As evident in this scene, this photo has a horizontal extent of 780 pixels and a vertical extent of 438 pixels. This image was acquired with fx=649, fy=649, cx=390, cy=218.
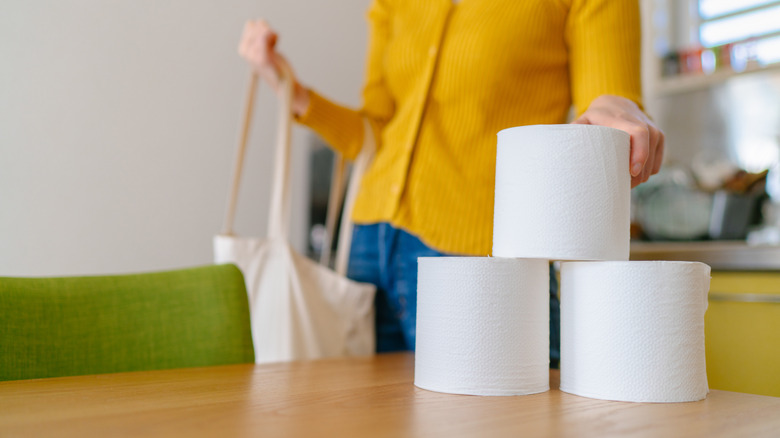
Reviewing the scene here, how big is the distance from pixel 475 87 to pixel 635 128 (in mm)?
380

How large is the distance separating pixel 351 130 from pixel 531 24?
1.28 ft

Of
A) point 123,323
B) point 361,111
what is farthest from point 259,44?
point 123,323

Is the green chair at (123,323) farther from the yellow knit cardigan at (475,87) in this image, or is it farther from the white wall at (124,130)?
the white wall at (124,130)

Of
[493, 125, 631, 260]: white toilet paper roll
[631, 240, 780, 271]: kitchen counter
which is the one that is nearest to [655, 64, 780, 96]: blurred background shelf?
[631, 240, 780, 271]: kitchen counter

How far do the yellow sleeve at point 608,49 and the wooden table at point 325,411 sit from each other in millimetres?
420

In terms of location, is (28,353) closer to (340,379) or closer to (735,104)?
(340,379)

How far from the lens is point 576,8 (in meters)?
0.93

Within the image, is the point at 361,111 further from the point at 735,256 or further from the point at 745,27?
the point at 745,27

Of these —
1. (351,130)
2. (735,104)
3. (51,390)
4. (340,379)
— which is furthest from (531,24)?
(735,104)

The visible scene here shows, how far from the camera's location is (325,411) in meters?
0.52

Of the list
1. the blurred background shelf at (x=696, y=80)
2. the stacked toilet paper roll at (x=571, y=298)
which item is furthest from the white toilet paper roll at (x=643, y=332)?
the blurred background shelf at (x=696, y=80)

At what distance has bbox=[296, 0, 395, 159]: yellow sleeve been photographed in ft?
3.90

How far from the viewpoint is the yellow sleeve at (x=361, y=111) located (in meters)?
1.19

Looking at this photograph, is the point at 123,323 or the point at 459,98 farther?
the point at 459,98
